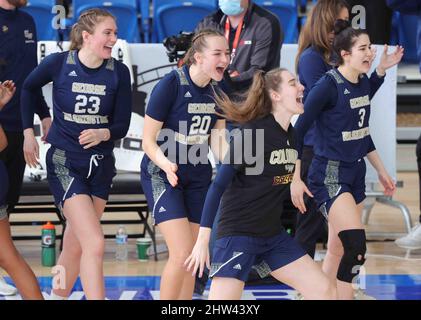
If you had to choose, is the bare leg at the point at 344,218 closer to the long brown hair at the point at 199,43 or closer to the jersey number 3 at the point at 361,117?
the jersey number 3 at the point at 361,117

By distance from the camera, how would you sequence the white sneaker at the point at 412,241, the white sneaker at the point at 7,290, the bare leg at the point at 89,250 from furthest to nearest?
the white sneaker at the point at 412,241
the white sneaker at the point at 7,290
the bare leg at the point at 89,250

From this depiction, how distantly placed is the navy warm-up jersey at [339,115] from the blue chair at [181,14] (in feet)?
14.7

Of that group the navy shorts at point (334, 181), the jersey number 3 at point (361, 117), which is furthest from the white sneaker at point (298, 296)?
the jersey number 3 at point (361, 117)

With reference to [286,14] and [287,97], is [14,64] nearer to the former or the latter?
[287,97]

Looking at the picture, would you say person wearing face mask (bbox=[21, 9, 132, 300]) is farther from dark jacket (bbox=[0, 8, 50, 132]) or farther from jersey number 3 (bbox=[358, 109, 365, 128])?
jersey number 3 (bbox=[358, 109, 365, 128])

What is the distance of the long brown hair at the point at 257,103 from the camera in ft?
16.3

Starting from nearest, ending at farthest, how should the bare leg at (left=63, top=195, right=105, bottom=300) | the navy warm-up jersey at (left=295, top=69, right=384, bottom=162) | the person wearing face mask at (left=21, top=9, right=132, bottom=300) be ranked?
the bare leg at (left=63, top=195, right=105, bottom=300) → the person wearing face mask at (left=21, top=9, right=132, bottom=300) → the navy warm-up jersey at (left=295, top=69, right=384, bottom=162)

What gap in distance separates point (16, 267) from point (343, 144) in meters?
1.88

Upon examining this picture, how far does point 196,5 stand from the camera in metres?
10.2

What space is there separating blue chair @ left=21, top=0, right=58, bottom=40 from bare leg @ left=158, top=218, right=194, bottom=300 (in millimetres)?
5266

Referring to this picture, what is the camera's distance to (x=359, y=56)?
19.2 ft

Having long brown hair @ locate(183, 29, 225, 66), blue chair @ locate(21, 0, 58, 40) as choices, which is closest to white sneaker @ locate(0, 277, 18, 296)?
long brown hair @ locate(183, 29, 225, 66)

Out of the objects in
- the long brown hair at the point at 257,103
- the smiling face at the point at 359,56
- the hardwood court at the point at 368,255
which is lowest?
the hardwood court at the point at 368,255

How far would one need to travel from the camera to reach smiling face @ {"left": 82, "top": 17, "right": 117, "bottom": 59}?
5680mm
